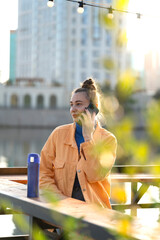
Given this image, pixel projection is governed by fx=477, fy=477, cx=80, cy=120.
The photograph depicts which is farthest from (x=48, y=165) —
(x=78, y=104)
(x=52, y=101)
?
(x=52, y=101)

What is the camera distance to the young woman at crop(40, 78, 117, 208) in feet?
8.48

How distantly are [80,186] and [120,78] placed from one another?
209cm

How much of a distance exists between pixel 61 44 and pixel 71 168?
64.7m

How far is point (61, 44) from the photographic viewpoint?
2618 inches

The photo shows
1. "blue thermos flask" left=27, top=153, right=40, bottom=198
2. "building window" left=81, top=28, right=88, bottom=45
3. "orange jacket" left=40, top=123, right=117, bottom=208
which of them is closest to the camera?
"blue thermos flask" left=27, top=153, right=40, bottom=198

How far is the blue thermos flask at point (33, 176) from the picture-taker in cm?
230

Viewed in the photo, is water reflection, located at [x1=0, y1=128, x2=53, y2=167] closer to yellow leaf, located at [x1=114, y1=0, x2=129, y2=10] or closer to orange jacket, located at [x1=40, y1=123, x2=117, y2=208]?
orange jacket, located at [x1=40, y1=123, x2=117, y2=208]

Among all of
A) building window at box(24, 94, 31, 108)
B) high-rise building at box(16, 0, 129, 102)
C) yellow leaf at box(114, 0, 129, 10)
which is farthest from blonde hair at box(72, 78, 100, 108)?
building window at box(24, 94, 31, 108)

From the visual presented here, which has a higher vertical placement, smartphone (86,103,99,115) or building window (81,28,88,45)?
building window (81,28,88,45)

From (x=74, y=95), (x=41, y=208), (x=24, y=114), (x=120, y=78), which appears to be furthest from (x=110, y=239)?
(x=24, y=114)

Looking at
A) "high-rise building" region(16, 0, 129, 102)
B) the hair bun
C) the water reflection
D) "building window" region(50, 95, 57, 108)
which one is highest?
"high-rise building" region(16, 0, 129, 102)

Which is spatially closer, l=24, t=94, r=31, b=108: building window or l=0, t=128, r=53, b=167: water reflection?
l=0, t=128, r=53, b=167: water reflection

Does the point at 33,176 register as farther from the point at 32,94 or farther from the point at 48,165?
the point at 32,94

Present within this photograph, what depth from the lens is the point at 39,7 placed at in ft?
231
